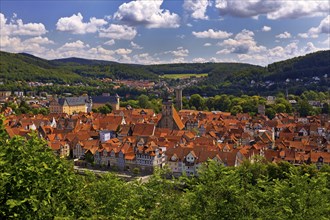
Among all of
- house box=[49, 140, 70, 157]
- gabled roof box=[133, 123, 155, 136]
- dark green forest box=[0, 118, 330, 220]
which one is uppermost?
dark green forest box=[0, 118, 330, 220]

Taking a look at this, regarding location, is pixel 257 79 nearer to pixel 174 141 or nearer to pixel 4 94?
pixel 4 94

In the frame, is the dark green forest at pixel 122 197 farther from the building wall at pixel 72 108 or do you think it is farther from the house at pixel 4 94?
the house at pixel 4 94

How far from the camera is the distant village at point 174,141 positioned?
116 ft

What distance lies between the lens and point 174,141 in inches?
1623

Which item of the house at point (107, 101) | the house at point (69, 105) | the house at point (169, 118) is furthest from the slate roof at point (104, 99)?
the house at point (169, 118)

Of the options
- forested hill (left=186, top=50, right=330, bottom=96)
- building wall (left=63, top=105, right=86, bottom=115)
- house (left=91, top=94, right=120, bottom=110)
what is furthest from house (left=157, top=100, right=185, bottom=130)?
forested hill (left=186, top=50, right=330, bottom=96)

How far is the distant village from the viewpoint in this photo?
35.2 metres

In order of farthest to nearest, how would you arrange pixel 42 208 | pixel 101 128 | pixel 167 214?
pixel 101 128, pixel 167 214, pixel 42 208

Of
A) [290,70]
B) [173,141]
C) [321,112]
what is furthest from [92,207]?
[290,70]

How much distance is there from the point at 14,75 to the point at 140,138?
4798 inches

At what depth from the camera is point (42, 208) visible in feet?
30.6

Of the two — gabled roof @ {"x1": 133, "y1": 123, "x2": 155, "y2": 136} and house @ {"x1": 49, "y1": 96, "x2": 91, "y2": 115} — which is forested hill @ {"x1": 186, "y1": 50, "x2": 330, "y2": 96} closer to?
house @ {"x1": 49, "y1": 96, "x2": 91, "y2": 115}

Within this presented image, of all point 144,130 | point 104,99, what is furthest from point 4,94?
point 144,130

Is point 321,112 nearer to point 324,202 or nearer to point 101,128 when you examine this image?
point 101,128
